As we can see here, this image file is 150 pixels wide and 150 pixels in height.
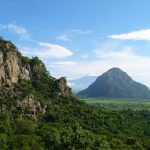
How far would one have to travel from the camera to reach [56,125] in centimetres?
14925

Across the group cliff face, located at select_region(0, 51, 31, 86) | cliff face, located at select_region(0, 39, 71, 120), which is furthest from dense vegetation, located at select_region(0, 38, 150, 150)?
cliff face, located at select_region(0, 51, 31, 86)

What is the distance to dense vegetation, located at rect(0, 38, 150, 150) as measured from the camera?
103 m

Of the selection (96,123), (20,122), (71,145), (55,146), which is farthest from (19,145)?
(96,123)

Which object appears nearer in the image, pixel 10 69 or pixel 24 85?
pixel 10 69

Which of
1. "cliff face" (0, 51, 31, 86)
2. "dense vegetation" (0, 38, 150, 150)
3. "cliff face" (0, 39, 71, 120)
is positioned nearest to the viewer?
"dense vegetation" (0, 38, 150, 150)

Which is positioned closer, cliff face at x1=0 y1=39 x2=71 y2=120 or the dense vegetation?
the dense vegetation

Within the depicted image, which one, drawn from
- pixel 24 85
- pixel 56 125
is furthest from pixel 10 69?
pixel 56 125

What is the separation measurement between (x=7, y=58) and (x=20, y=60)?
12.9 m

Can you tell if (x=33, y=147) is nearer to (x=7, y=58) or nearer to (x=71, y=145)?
(x=71, y=145)

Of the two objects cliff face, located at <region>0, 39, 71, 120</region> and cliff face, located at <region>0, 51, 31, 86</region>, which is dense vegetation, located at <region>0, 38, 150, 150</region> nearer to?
cliff face, located at <region>0, 39, 71, 120</region>

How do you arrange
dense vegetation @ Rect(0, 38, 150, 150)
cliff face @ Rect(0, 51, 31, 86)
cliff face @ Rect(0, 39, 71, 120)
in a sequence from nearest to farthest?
dense vegetation @ Rect(0, 38, 150, 150)
cliff face @ Rect(0, 39, 71, 120)
cliff face @ Rect(0, 51, 31, 86)

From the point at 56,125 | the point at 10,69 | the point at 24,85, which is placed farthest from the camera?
the point at 24,85

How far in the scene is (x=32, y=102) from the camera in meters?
160

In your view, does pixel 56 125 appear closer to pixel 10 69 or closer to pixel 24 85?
pixel 24 85
